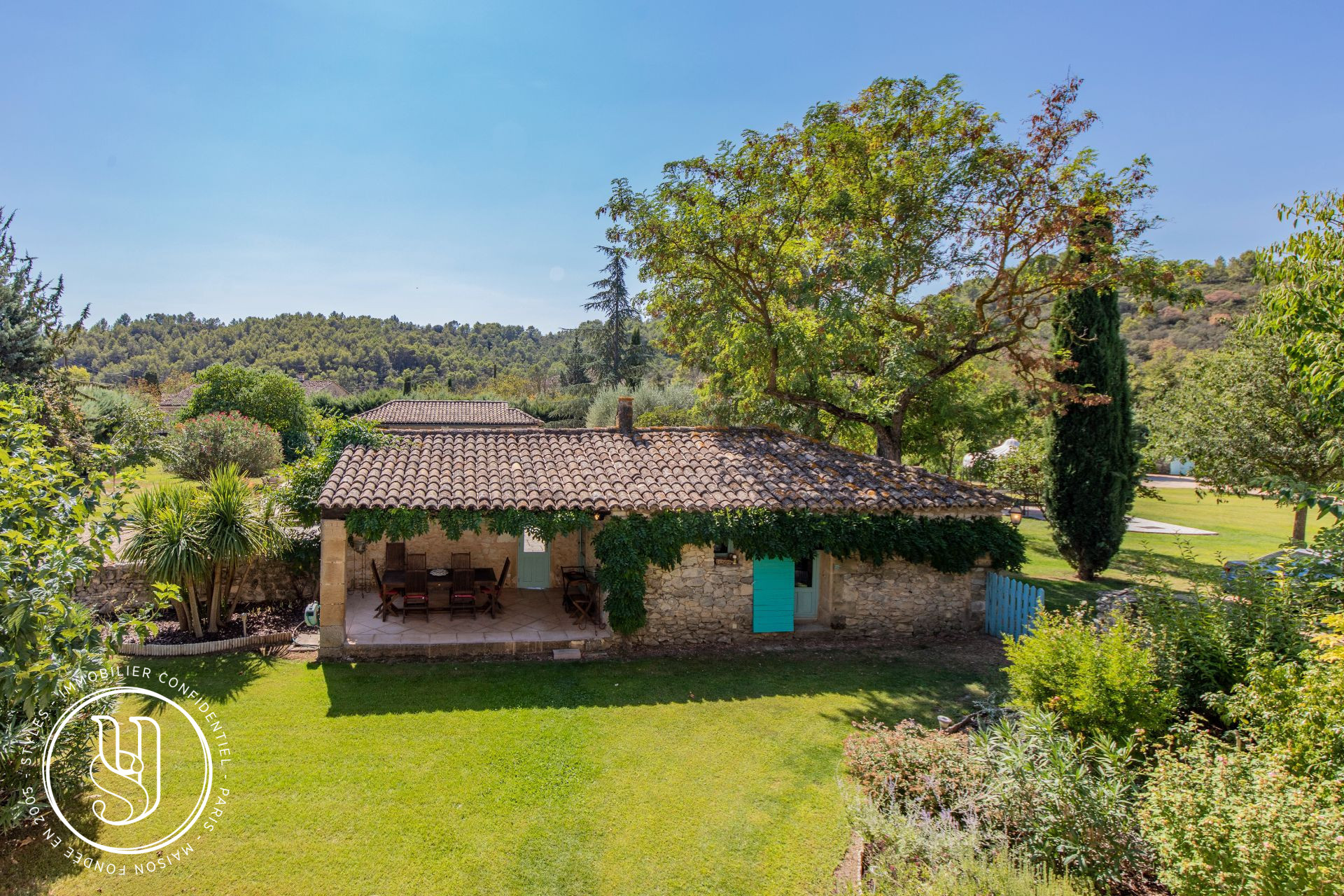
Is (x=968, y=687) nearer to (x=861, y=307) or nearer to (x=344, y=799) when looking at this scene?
(x=861, y=307)

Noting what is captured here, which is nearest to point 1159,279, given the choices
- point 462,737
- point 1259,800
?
point 1259,800

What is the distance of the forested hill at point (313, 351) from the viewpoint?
8250 cm

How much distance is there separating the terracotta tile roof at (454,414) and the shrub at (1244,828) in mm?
36963

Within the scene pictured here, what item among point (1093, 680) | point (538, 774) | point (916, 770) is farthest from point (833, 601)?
point (538, 774)

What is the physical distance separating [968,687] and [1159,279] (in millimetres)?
9866

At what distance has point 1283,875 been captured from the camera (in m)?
4.10

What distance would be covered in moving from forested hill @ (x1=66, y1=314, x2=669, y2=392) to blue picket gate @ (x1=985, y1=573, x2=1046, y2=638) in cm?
6423

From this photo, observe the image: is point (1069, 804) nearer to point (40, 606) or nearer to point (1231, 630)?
point (1231, 630)

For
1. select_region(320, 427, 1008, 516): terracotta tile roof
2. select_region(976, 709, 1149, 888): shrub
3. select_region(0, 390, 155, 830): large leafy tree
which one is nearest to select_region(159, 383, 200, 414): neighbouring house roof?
select_region(320, 427, 1008, 516): terracotta tile roof

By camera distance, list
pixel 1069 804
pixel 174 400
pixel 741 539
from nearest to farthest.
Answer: pixel 1069 804
pixel 741 539
pixel 174 400

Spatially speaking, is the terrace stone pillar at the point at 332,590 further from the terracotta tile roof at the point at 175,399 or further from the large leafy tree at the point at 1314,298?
the terracotta tile roof at the point at 175,399

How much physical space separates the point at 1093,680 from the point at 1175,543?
65.3ft

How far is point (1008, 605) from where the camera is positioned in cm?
1265

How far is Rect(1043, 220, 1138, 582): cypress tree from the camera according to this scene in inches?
639
